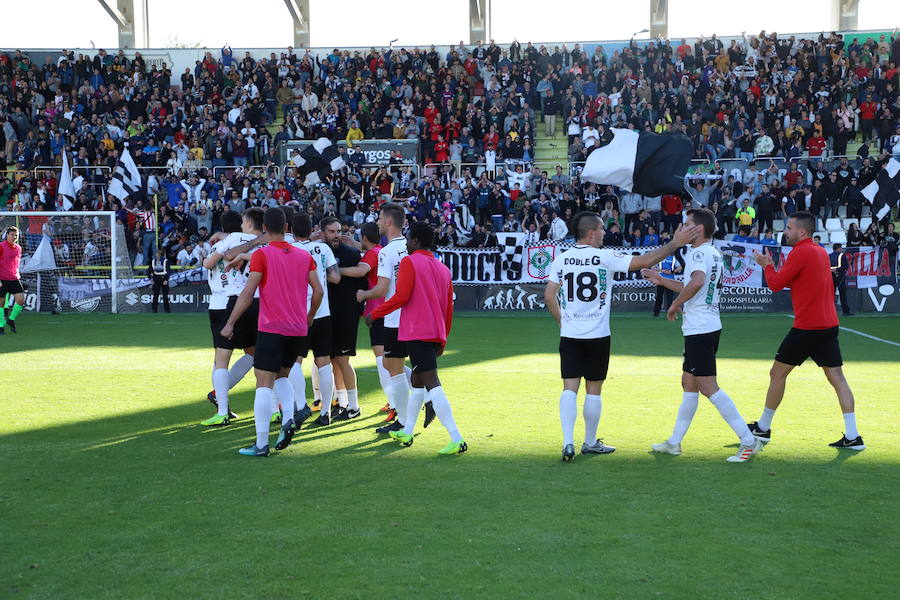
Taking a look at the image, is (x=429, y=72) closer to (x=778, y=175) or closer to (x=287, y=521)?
(x=778, y=175)

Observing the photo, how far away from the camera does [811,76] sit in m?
31.5

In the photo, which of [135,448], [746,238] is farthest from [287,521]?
[746,238]

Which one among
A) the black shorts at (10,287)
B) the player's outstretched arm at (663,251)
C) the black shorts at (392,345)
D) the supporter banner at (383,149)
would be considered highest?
the supporter banner at (383,149)

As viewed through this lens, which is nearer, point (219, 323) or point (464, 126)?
point (219, 323)

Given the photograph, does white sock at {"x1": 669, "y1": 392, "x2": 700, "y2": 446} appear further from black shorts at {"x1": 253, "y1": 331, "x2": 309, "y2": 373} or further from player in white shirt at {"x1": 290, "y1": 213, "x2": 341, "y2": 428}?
player in white shirt at {"x1": 290, "y1": 213, "x2": 341, "y2": 428}

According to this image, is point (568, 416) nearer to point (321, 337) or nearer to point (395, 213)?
point (395, 213)

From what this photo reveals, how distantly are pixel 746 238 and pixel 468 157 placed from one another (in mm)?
9651

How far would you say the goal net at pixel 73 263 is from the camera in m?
25.0

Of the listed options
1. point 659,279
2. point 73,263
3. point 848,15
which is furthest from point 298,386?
point 848,15

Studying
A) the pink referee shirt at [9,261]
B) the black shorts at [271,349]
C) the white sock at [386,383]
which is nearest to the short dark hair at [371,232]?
the white sock at [386,383]

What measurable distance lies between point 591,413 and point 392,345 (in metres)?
2.00

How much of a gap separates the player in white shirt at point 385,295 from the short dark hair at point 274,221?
0.96 m

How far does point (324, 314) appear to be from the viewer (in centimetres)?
890

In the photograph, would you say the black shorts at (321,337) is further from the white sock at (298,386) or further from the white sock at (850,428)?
the white sock at (850,428)
